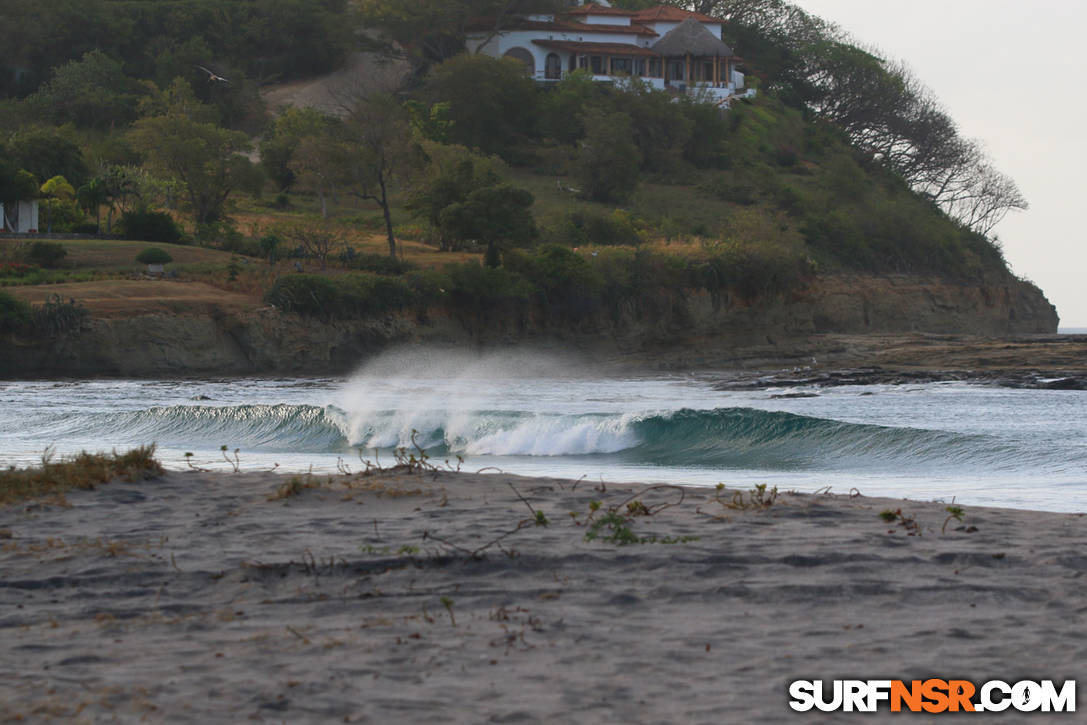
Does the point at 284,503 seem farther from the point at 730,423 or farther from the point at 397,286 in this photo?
the point at 397,286

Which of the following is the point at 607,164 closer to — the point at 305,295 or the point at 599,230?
the point at 599,230

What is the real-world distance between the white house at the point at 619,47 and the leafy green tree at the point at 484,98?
5.76 m

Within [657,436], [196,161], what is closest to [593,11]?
[196,161]

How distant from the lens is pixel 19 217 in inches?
1735

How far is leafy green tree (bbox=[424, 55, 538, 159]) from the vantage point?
71375mm

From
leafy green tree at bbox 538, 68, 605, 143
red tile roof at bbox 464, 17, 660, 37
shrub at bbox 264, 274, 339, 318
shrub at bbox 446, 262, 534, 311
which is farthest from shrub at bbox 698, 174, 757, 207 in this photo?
shrub at bbox 264, 274, 339, 318

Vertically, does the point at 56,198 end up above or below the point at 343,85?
below

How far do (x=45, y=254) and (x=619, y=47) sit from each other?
171 feet

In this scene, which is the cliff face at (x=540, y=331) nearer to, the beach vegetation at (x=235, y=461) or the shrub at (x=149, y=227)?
→ the shrub at (x=149, y=227)

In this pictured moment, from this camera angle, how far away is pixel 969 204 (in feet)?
276

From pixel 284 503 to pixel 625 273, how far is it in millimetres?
39329

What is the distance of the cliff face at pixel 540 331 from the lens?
34688 millimetres

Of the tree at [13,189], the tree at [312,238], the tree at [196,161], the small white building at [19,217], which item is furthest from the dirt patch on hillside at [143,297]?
the tree at [196,161]

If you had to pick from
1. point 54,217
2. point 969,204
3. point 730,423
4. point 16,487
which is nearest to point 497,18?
point 969,204
